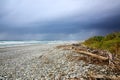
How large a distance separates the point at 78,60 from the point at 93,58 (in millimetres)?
1078

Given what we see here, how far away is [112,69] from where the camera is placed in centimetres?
1084

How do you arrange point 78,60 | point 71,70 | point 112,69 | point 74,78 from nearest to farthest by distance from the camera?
point 74,78 < point 112,69 < point 71,70 < point 78,60

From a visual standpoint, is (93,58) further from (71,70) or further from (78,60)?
(71,70)

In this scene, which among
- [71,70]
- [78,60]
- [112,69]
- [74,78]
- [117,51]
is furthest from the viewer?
[117,51]

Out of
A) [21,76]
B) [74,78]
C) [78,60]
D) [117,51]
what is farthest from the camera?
[117,51]

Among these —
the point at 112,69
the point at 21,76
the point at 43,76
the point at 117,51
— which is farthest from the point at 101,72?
the point at 117,51

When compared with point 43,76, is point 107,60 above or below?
above

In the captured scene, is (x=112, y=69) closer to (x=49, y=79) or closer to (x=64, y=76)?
(x=64, y=76)

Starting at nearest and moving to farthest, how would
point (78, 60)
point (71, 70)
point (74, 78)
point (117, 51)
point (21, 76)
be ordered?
1. point (74, 78)
2. point (71, 70)
3. point (21, 76)
4. point (78, 60)
5. point (117, 51)

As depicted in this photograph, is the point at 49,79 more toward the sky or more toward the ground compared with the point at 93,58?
more toward the ground

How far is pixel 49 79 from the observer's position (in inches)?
446

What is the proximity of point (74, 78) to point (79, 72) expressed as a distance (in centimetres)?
108

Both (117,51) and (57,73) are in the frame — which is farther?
(117,51)

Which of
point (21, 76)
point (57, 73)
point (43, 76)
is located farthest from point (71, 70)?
point (21, 76)
